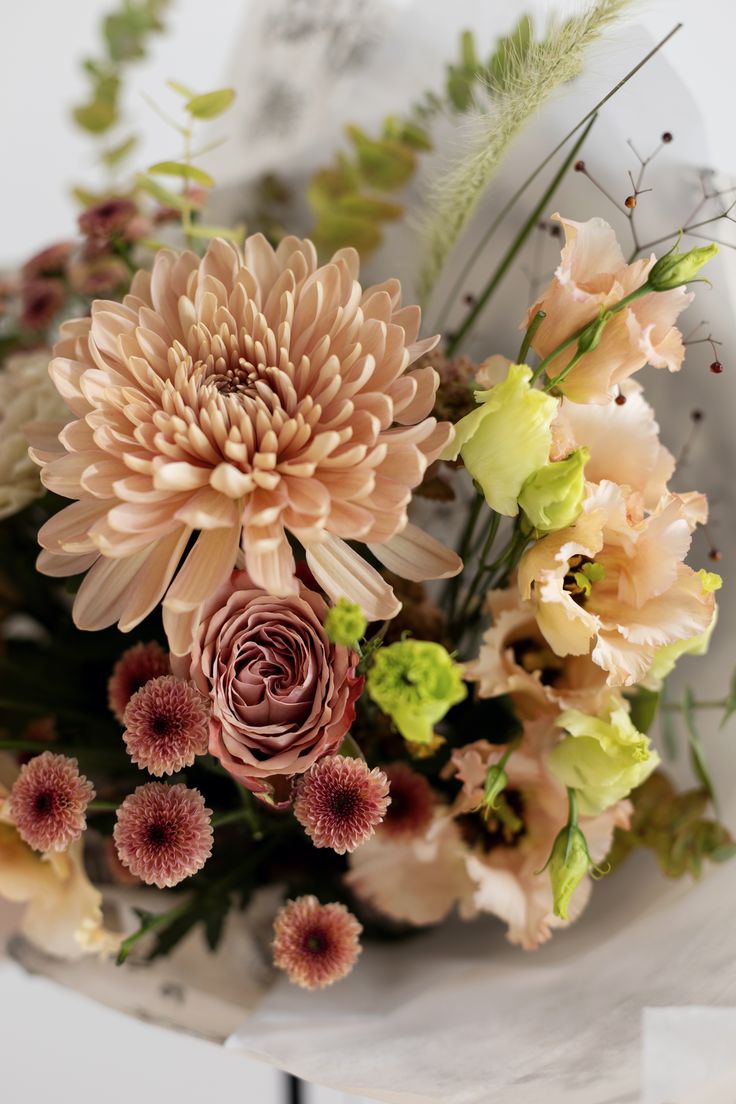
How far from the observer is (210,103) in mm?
405

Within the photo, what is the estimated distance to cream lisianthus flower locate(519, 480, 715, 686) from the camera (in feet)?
0.96

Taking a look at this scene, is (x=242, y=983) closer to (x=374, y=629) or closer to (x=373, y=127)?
(x=374, y=629)

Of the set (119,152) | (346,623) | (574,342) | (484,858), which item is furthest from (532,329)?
(119,152)

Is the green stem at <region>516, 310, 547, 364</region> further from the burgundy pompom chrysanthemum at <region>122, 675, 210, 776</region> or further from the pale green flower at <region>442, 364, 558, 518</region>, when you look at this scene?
the burgundy pompom chrysanthemum at <region>122, 675, 210, 776</region>

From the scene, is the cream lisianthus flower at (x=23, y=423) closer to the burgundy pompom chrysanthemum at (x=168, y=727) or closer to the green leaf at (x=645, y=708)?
the burgundy pompom chrysanthemum at (x=168, y=727)

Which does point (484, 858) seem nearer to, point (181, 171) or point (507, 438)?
point (507, 438)

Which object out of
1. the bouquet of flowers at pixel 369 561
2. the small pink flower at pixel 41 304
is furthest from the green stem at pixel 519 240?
the small pink flower at pixel 41 304

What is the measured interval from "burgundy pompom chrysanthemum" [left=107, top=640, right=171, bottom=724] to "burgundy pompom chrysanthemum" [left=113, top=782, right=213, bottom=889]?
4 centimetres

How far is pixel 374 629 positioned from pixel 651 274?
0.51ft

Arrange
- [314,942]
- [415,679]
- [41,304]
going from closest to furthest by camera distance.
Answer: [415,679], [314,942], [41,304]

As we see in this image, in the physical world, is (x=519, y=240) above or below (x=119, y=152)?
above

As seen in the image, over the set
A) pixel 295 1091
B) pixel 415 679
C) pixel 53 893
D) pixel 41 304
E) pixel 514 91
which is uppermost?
pixel 514 91

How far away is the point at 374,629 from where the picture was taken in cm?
35

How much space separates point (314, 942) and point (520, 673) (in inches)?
5.0
